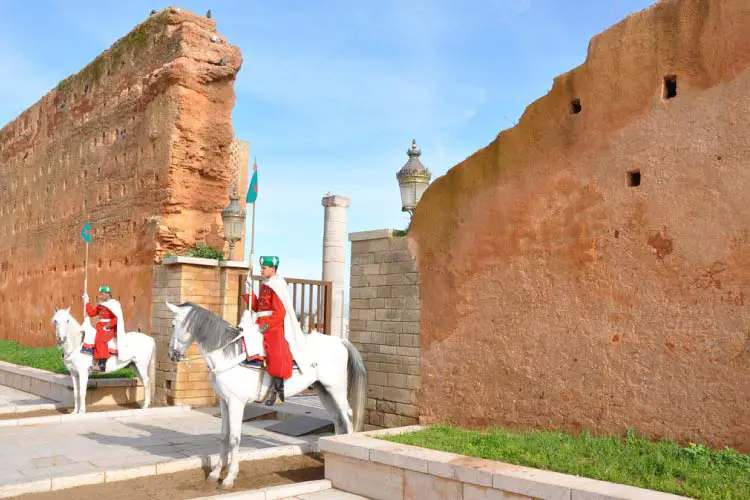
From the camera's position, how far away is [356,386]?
7.33 m

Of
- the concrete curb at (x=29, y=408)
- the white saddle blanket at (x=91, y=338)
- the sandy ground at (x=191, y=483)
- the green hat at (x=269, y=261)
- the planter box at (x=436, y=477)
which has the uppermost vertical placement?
the green hat at (x=269, y=261)

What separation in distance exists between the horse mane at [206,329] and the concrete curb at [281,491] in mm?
1538

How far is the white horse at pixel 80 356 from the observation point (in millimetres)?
10055

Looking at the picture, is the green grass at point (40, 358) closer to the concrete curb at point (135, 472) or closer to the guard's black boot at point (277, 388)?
the concrete curb at point (135, 472)

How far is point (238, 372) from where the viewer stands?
6.41 meters

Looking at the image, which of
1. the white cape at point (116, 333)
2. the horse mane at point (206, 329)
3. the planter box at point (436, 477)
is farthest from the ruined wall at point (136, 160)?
the planter box at point (436, 477)

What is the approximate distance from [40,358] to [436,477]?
1316 cm

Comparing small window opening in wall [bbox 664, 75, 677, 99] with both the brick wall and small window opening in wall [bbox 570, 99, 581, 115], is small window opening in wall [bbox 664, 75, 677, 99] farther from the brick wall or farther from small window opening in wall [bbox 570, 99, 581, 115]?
the brick wall

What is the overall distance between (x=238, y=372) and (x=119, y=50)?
435 inches

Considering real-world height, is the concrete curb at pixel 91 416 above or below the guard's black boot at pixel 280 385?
below

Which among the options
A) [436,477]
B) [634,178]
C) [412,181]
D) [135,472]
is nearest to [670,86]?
[634,178]

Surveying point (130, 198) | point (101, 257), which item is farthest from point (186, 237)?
point (101, 257)

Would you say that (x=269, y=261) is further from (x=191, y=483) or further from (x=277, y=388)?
(x=191, y=483)

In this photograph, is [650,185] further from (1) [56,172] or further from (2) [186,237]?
(1) [56,172]
